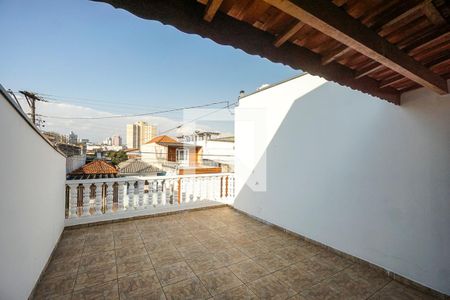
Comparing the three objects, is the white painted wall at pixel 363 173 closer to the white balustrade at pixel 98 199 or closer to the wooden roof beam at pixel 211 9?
the wooden roof beam at pixel 211 9

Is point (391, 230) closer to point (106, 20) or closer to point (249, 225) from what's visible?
point (249, 225)

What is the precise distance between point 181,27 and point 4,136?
56.3 inches

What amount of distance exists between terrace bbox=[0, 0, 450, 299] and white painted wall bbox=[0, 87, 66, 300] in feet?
0.07

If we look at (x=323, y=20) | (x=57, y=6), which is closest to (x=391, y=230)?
(x=323, y=20)

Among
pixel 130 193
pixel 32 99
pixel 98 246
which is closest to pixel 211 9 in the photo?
pixel 98 246

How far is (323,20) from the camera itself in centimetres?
98

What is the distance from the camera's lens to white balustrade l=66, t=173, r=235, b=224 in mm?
3670

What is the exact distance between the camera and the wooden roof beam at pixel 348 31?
3.03ft

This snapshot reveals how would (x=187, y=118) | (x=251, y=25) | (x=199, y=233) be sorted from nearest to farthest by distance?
(x=251, y=25), (x=199, y=233), (x=187, y=118)

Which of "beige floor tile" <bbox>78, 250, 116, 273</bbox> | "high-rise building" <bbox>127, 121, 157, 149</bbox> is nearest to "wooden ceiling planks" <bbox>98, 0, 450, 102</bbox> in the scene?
"beige floor tile" <bbox>78, 250, 116, 273</bbox>

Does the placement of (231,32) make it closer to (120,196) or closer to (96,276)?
(96,276)

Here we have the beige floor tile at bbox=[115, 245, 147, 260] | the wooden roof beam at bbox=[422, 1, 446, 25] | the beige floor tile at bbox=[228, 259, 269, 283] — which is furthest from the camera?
the beige floor tile at bbox=[115, 245, 147, 260]

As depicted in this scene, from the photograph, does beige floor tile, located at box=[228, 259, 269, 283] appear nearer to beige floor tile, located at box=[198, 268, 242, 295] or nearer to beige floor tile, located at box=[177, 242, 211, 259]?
beige floor tile, located at box=[198, 268, 242, 295]

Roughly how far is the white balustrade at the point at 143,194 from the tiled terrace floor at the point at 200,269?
1.33 ft
